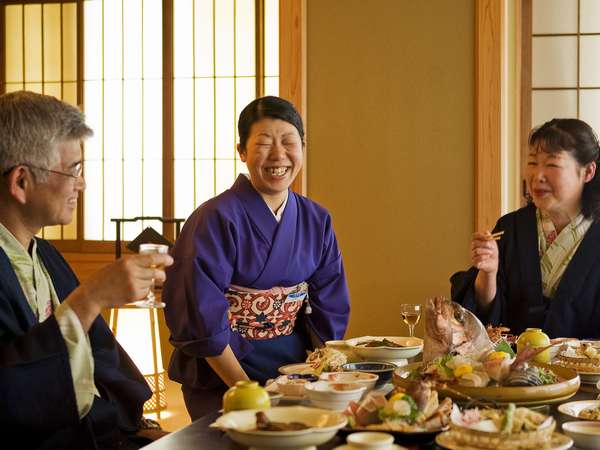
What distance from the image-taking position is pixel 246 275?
2805 millimetres

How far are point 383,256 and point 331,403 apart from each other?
9.31 ft

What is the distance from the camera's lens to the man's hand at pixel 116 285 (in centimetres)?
182

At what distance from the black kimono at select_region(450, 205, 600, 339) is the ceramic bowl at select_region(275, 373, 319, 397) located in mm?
1208

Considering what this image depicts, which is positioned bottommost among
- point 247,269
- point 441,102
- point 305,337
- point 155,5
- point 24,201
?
point 305,337

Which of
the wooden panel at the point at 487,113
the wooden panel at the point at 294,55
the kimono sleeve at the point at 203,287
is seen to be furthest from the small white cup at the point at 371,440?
the wooden panel at the point at 294,55

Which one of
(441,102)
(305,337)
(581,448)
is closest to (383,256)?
(441,102)

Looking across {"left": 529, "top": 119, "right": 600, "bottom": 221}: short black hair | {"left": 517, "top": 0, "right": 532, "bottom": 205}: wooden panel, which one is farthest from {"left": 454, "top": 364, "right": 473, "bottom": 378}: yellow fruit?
{"left": 517, "top": 0, "right": 532, "bottom": 205}: wooden panel

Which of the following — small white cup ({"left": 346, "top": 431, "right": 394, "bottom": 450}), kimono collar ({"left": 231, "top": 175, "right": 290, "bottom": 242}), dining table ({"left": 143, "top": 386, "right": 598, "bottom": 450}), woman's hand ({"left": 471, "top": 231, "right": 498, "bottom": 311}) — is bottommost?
dining table ({"left": 143, "top": 386, "right": 598, "bottom": 450})

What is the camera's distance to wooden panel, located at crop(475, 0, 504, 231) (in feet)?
14.3

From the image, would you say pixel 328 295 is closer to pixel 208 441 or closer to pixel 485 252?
pixel 485 252

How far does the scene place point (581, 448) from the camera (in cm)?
153

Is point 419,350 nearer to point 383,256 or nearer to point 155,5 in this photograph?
point 383,256

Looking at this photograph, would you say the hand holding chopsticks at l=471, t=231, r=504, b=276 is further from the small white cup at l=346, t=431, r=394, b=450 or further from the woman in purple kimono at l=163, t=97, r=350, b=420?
the small white cup at l=346, t=431, r=394, b=450

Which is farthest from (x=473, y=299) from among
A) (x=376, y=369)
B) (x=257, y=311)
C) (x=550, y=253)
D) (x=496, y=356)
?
(x=496, y=356)
